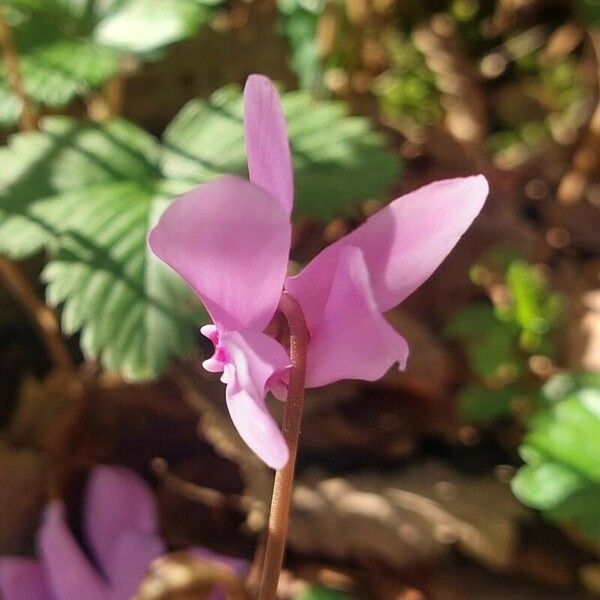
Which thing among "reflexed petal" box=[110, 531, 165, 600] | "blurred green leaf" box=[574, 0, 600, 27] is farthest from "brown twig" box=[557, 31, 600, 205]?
"reflexed petal" box=[110, 531, 165, 600]

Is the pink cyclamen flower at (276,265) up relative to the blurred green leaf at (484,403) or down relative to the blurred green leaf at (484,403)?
up

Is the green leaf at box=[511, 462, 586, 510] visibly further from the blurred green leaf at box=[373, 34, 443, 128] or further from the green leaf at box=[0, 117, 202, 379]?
the blurred green leaf at box=[373, 34, 443, 128]

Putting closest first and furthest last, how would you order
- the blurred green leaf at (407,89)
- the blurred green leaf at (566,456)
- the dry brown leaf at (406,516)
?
the blurred green leaf at (566,456)
the dry brown leaf at (406,516)
the blurred green leaf at (407,89)

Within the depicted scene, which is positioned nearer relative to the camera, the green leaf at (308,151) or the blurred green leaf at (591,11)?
the green leaf at (308,151)

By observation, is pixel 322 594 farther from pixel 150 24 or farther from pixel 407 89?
pixel 407 89

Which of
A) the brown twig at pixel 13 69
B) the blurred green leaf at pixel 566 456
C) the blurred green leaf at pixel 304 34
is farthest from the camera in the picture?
the blurred green leaf at pixel 304 34

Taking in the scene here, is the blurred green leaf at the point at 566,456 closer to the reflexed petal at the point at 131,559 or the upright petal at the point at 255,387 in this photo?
the reflexed petal at the point at 131,559

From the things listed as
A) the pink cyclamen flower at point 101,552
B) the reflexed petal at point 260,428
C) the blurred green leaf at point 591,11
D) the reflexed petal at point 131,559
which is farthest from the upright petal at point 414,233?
the blurred green leaf at point 591,11

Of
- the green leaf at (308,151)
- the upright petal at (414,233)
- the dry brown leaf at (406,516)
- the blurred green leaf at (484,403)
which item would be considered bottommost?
the dry brown leaf at (406,516)
